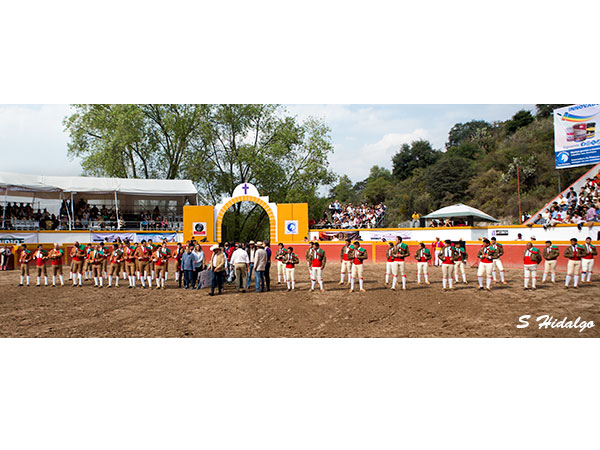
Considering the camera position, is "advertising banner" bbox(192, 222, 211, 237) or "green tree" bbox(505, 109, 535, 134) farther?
"advertising banner" bbox(192, 222, 211, 237)

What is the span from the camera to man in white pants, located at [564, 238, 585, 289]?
7445 mm

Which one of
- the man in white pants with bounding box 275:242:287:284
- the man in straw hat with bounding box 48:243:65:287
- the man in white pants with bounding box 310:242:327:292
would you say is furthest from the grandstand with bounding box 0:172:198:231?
the man in white pants with bounding box 310:242:327:292

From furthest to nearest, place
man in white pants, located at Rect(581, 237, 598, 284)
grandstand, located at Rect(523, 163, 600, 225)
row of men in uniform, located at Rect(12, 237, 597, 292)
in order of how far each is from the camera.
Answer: grandstand, located at Rect(523, 163, 600, 225), row of men in uniform, located at Rect(12, 237, 597, 292), man in white pants, located at Rect(581, 237, 598, 284)

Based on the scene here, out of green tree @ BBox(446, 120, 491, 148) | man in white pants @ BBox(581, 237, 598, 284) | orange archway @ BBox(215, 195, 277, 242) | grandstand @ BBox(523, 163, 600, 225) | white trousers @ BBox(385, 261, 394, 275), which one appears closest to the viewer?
man in white pants @ BBox(581, 237, 598, 284)

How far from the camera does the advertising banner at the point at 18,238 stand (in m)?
7.65

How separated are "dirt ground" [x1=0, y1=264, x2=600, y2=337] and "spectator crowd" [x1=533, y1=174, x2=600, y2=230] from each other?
1.53 meters

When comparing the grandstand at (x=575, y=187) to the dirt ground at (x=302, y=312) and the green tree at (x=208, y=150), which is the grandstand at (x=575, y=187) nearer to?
the dirt ground at (x=302, y=312)

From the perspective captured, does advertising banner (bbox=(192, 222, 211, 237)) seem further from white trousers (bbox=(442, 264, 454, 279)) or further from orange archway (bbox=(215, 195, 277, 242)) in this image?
white trousers (bbox=(442, 264, 454, 279))

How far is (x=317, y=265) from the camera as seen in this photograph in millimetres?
9422

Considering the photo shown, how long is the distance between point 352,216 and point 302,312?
444 centimetres

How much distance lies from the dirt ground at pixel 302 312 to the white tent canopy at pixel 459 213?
213 cm

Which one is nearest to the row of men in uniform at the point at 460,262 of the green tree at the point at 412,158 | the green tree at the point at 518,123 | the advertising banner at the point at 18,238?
the green tree at the point at 412,158

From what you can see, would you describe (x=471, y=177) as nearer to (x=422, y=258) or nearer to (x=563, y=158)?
(x=563, y=158)

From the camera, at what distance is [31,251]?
7.75 metres
